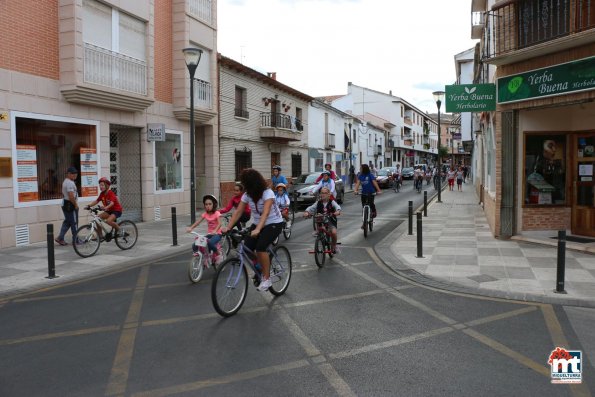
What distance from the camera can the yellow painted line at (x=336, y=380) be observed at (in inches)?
143

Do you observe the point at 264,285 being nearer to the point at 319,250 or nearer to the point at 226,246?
the point at 319,250

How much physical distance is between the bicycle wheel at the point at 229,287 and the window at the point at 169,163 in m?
11.1

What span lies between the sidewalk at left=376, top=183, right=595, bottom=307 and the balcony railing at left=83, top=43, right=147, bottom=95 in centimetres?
862

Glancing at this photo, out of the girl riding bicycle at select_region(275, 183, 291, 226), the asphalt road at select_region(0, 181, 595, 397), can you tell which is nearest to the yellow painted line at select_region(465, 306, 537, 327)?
the asphalt road at select_region(0, 181, 595, 397)

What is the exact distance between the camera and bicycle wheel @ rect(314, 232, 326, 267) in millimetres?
8283

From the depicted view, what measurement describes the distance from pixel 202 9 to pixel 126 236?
10.8 meters

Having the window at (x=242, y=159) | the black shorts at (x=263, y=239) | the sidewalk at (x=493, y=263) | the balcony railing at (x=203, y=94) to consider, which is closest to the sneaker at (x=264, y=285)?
the black shorts at (x=263, y=239)

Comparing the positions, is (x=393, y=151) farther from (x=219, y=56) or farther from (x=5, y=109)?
(x=5, y=109)

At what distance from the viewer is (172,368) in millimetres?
4094

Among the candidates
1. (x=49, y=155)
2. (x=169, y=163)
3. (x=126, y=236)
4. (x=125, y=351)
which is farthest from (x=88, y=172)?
(x=125, y=351)

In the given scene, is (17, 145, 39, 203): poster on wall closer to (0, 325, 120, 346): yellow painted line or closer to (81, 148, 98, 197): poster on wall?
(81, 148, 98, 197): poster on wall

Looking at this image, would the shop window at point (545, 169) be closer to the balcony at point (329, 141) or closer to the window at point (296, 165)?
the window at point (296, 165)

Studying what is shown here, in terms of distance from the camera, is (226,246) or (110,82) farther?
(110,82)

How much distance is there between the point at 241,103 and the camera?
2184 centimetres
